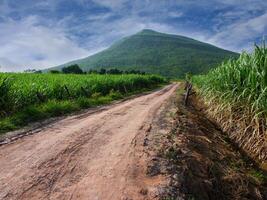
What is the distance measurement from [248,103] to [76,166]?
480 centimetres

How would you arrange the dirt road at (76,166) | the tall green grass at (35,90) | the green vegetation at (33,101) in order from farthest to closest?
the tall green grass at (35,90)
the green vegetation at (33,101)
the dirt road at (76,166)

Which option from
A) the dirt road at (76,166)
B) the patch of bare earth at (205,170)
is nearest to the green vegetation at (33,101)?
the dirt road at (76,166)

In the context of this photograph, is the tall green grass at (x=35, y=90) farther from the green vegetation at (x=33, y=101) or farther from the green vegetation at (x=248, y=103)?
the green vegetation at (x=248, y=103)

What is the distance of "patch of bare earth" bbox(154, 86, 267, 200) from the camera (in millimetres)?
4992

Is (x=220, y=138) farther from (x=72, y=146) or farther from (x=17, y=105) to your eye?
(x=17, y=105)

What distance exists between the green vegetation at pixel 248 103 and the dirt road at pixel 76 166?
2485mm

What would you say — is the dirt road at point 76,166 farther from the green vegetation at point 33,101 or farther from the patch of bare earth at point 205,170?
the green vegetation at point 33,101

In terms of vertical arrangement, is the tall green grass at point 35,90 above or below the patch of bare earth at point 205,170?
above

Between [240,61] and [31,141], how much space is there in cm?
612

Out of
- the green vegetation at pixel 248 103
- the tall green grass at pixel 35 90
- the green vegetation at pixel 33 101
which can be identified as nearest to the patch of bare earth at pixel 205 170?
the green vegetation at pixel 248 103

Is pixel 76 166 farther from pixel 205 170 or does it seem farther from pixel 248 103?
pixel 248 103

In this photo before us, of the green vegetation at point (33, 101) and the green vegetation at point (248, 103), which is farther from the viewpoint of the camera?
the green vegetation at point (33, 101)

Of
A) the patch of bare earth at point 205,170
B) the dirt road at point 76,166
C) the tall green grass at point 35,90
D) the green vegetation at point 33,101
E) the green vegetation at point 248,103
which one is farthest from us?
the tall green grass at point 35,90

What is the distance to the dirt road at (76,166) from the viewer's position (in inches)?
Answer: 175
